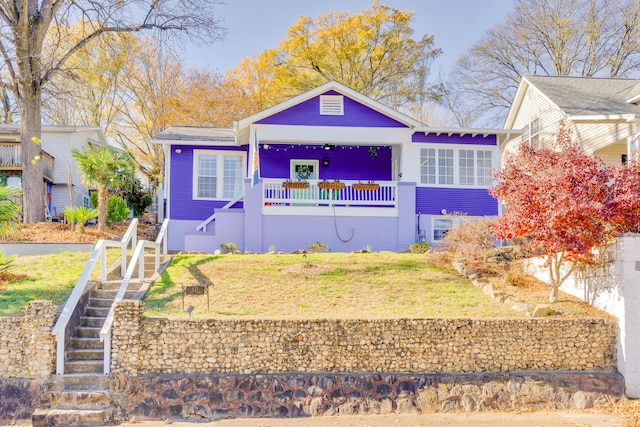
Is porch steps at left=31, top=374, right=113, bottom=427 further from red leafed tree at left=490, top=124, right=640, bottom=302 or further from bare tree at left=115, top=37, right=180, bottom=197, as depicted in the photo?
bare tree at left=115, top=37, right=180, bottom=197

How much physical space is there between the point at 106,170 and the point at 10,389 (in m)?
9.71

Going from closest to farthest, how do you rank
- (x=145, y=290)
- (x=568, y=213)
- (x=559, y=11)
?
(x=568, y=213)
(x=145, y=290)
(x=559, y=11)

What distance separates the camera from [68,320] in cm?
1018

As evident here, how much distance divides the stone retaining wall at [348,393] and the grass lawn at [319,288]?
139 centimetres

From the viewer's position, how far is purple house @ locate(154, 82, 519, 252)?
18297 millimetres

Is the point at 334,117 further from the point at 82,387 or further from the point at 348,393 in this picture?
the point at 82,387

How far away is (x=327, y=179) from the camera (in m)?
19.5

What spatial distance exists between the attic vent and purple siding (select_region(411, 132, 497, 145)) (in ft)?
8.40

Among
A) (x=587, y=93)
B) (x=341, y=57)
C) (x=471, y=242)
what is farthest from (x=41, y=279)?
(x=341, y=57)

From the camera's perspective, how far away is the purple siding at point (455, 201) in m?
19.5

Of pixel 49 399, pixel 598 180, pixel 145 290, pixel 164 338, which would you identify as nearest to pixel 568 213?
pixel 598 180

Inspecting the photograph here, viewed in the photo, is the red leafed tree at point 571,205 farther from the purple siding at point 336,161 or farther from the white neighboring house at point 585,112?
the purple siding at point 336,161

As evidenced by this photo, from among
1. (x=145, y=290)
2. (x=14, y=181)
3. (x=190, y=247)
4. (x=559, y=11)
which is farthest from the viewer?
(x=559, y=11)

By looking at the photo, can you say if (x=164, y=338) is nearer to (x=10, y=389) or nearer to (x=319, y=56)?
(x=10, y=389)
